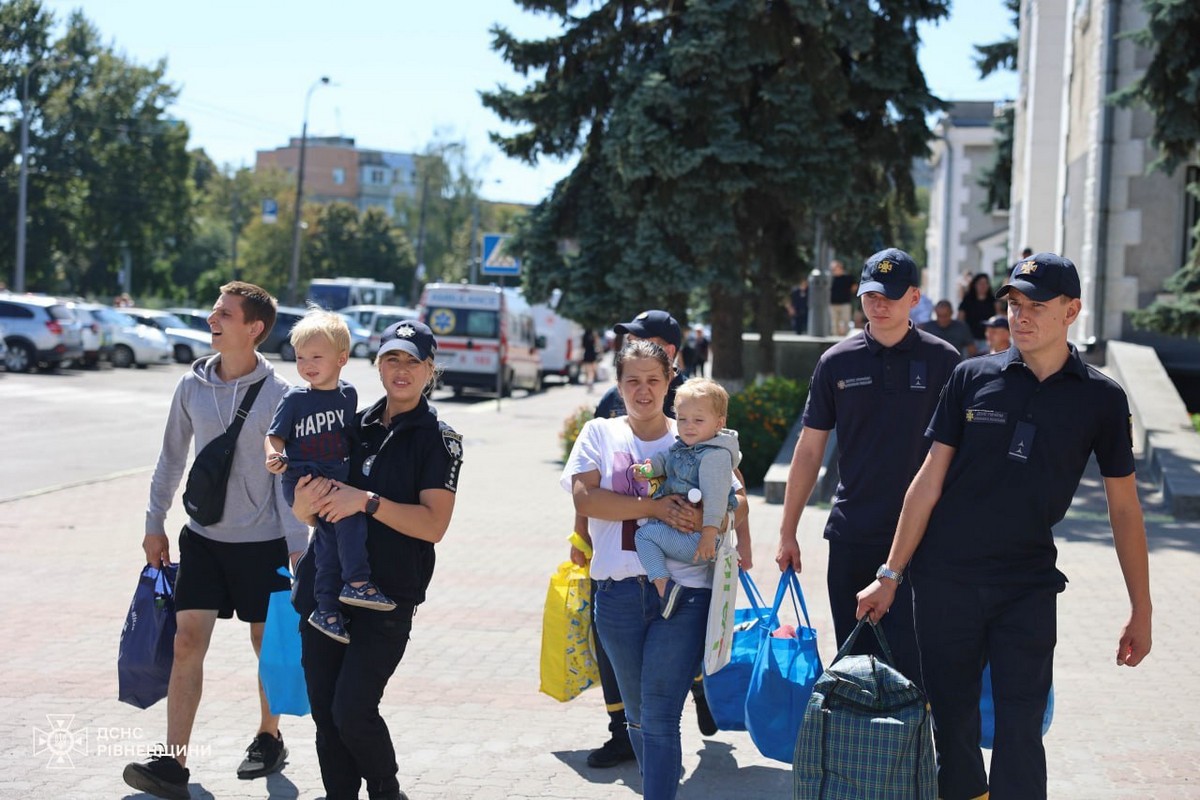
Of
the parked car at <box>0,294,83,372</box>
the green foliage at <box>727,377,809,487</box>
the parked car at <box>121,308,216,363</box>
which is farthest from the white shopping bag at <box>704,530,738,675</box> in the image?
the parked car at <box>121,308,216,363</box>

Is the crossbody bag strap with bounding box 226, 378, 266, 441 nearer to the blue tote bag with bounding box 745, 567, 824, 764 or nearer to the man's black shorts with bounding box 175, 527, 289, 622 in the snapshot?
the man's black shorts with bounding box 175, 527, 289, 622

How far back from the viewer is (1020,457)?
4.05 meters

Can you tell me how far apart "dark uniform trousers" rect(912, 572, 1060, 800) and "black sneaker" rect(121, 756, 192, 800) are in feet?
8.79

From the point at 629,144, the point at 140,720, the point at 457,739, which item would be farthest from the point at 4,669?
the point at 629,144

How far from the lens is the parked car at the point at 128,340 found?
117 ft

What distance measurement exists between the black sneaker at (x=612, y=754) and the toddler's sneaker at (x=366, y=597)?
5.31ft

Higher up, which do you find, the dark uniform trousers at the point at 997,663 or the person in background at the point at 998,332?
the person in background at the point at 998,332

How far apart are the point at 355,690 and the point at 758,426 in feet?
38.1

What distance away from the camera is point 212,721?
6027 millimetres

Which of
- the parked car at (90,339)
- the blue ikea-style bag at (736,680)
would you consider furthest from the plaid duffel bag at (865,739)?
the parked car at (90,339)

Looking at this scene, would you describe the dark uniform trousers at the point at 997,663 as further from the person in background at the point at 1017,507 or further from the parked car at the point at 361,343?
the parked car at the point at 361,343

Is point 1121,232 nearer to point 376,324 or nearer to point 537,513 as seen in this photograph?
point 537,513

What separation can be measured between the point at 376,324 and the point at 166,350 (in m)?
14.1

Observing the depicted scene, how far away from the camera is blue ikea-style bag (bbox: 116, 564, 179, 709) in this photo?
5.19m
